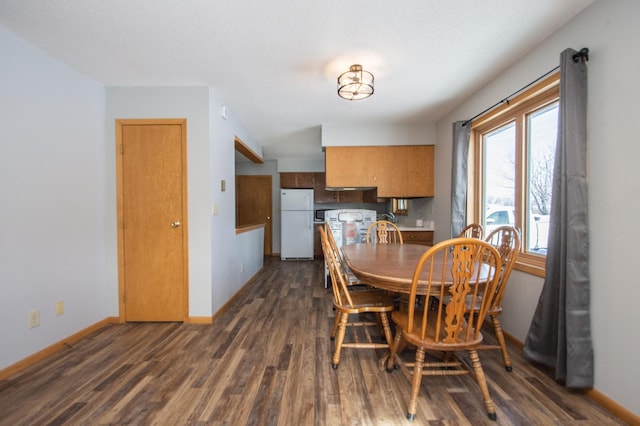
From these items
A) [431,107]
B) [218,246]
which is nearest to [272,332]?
[218,246]

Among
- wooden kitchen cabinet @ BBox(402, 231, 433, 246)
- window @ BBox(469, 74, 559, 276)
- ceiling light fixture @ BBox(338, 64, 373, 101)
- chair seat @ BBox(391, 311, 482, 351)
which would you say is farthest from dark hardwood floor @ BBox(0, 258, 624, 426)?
ceiling light fixture @ BBox(338, 64, 373, 101)

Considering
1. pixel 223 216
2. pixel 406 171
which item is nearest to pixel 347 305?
pixel 223 216

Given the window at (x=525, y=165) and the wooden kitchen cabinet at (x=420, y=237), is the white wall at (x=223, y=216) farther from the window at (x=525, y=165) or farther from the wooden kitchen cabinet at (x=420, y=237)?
the window at (x=525, y=165)

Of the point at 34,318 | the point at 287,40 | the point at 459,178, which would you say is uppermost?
the point at 287,40

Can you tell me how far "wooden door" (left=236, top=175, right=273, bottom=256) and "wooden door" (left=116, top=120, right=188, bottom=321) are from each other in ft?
11.4

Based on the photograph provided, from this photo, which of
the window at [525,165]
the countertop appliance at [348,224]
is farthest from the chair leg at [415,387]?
the countertop appliance at [348,224]

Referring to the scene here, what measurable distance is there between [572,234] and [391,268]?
105 centimetres

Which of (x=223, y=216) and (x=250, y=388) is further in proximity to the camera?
(x=223, y=216)

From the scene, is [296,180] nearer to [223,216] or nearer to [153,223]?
[223,216]

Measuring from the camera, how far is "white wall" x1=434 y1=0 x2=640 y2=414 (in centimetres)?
133

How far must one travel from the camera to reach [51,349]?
1983mm

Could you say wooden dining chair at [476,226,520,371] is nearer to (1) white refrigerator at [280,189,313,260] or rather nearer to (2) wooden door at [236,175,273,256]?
(1) white refrigerator at [280,189,313,260]

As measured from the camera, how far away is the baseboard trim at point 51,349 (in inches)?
67.7

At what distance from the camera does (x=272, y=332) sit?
7.62ft
